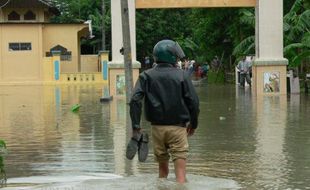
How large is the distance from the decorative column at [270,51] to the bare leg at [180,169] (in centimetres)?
2083

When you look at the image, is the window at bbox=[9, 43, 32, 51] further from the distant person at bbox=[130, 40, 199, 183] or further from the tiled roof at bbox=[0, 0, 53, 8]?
the distant person at bbox=[130, 40, 199, 183]

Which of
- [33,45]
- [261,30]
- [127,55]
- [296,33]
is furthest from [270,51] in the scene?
[33,45]

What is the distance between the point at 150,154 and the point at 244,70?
86.1 ft

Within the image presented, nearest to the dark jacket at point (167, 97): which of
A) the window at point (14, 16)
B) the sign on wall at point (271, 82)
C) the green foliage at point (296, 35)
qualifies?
the green foliage at point (296, 35)

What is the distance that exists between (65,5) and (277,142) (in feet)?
210

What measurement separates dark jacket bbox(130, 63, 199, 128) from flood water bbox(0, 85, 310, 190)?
33.1 inches

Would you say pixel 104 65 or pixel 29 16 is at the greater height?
pixel 29 16

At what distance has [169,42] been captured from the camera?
824 cm

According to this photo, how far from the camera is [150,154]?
39.4 feet

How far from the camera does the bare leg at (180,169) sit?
26.6 ft

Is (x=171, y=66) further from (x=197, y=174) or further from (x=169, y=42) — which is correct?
(x=197, y=174)

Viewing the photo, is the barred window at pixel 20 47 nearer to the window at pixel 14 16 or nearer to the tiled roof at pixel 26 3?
the tiled roof at pixel 26 3

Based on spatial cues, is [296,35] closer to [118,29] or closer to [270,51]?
[270,51]

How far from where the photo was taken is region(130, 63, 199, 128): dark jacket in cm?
804
